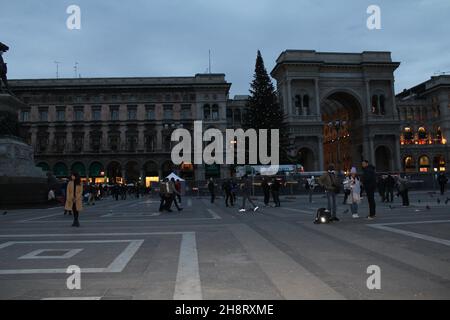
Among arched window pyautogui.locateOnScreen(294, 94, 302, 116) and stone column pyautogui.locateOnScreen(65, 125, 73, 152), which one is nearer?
stone column pyautogui.locateOnScreen(65, 125, 73, 152)

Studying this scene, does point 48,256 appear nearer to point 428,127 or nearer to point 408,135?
point 408,135

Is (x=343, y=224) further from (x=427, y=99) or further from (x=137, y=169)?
(x=427, y=99)

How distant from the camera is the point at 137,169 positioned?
6894 cm

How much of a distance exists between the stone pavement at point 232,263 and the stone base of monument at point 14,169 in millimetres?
13629

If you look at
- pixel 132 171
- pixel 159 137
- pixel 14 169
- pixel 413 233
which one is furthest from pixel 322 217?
pixel 132 171

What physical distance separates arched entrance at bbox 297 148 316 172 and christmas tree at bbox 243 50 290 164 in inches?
496

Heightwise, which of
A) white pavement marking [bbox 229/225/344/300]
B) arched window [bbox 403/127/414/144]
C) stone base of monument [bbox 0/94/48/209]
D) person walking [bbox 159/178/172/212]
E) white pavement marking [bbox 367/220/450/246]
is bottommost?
white pavement marking [bbox 367/220/450/246]

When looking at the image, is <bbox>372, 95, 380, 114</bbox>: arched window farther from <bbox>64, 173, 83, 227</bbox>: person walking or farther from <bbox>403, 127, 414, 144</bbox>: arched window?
<bbox>64, 173, 83, 227</bbox>: person walking

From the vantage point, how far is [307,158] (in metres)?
70.1

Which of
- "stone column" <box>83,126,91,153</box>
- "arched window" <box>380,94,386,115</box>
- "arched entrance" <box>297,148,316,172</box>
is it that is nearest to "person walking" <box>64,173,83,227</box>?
"arched entrance" <box>297,148,316,172</box>

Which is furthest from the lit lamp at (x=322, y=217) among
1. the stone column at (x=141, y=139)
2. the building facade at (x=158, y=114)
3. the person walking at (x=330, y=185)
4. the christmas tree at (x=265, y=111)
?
the stone column at (x=141, y=139)

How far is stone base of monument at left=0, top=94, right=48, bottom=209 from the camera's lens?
23.2 meters
